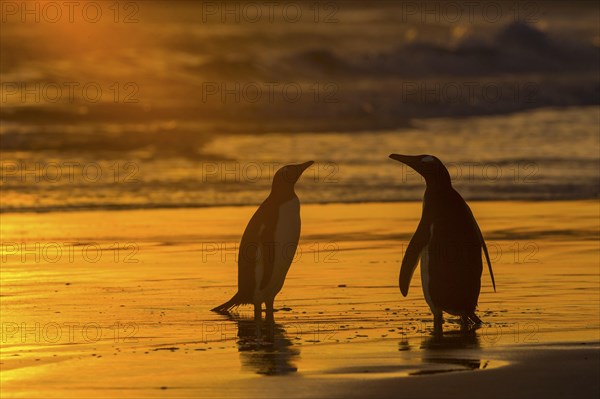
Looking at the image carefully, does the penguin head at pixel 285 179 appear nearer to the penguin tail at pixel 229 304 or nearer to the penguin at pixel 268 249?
the penguin at pixel 268 249

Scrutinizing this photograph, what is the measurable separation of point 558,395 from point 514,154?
16019mm

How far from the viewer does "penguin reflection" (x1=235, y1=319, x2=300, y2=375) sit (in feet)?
23.3

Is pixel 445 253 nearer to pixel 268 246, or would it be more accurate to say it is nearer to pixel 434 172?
pixel 434 172

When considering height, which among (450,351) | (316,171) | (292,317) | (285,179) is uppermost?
(316,171)

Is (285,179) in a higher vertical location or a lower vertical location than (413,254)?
higher

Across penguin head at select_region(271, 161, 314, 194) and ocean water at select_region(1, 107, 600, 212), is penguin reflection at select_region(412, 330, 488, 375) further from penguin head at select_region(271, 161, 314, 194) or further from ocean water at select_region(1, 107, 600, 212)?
ocean water at select_region(1, 107, 600, 212)

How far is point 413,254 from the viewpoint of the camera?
29.1 ft

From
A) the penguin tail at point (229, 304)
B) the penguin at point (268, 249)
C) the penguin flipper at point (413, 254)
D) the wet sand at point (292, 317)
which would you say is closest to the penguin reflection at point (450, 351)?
the wet sand at point (292, 317)

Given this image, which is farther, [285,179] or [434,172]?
[285,179]

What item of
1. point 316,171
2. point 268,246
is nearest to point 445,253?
point 268,246

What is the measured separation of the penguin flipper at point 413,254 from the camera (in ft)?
28.9

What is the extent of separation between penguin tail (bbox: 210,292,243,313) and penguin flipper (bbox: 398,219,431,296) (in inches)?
42.3

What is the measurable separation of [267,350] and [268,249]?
1.46 meters

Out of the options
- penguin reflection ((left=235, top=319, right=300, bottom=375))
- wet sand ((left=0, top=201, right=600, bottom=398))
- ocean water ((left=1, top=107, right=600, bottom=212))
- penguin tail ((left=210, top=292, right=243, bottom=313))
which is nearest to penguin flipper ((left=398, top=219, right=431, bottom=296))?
wet sand ((left=0, top=201, right=600, bottom=398))
